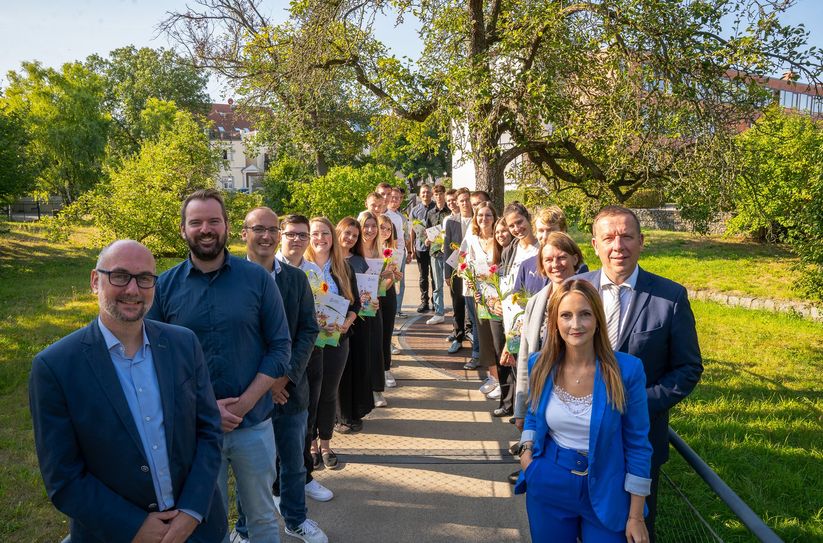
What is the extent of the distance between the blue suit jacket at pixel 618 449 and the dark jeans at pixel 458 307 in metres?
5.92

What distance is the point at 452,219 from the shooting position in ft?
29.3

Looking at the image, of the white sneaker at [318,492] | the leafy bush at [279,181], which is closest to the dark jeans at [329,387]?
the white sneaker at [318,492]

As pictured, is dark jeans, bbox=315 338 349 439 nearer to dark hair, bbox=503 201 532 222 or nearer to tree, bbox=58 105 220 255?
dark hair, bbox=503 201 532 222

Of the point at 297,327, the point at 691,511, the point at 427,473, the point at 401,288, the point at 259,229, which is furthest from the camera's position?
the point at 401,288

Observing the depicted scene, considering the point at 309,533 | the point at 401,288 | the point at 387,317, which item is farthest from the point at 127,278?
the point at 401,288

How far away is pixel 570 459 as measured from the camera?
2.88 meters

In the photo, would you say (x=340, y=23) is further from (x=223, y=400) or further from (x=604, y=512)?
(x=604, y=512)

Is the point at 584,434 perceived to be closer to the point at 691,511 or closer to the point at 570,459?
the point at 570,459

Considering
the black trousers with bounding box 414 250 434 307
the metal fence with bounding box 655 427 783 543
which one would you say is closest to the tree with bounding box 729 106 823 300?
the black trousers with bounding box 414 250 434 307

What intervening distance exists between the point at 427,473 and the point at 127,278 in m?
3.42

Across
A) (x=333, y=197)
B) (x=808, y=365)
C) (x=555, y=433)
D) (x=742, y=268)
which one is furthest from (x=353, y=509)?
(x=742, y=268)

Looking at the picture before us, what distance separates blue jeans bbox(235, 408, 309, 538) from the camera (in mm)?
4051

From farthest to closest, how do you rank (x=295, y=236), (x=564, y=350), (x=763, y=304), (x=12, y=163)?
(x=12, y=163) < (x=763, y=304) < (x=295, y=236) < (x=564, y=350)

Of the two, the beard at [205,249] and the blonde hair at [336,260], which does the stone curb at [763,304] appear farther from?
the beard at [205,249]
